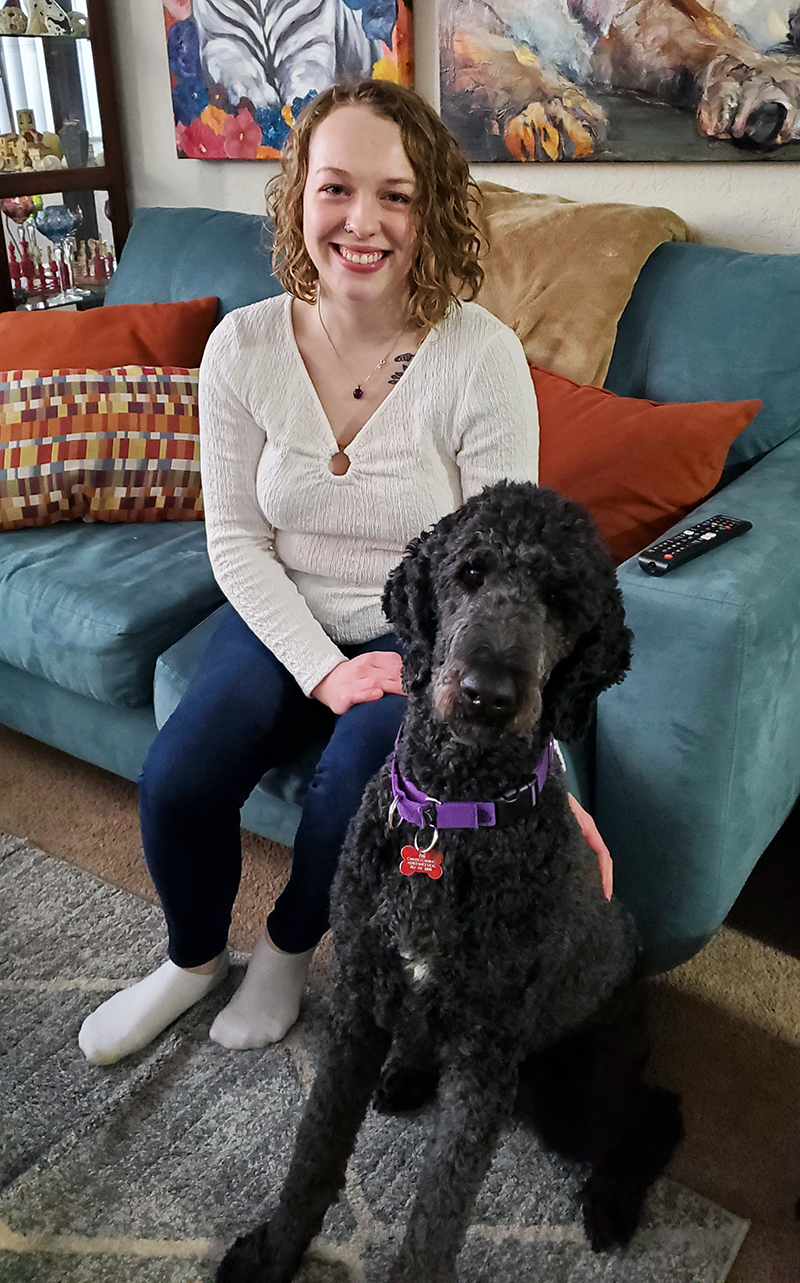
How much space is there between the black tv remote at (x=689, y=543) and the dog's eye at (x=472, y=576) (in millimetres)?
388

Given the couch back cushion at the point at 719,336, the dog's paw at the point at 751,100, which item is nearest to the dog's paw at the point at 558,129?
the dog's paw at the point at 751,100

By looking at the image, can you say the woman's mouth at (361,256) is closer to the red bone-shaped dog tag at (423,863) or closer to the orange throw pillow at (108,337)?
the red bone-shaped dog tag at (423,863)

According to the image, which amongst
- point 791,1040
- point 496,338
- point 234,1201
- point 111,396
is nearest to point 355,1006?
point 234,1201

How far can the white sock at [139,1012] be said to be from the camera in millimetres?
1404

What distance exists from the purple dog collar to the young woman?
249mm

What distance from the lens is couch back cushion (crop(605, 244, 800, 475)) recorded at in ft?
5.52

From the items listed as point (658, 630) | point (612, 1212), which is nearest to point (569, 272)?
point (658, 630)

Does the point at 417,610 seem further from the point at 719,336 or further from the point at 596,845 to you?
the point at 719,336

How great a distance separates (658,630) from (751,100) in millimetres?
1222

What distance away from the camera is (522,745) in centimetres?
95

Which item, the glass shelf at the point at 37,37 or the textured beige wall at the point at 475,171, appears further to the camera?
the glass shelf at the point at 37,37

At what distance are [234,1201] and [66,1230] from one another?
8.0 inches

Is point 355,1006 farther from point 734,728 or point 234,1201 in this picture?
point 734,728

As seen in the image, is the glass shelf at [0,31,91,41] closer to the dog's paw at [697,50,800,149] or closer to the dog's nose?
the dog's paw at [697,50,800,149]
